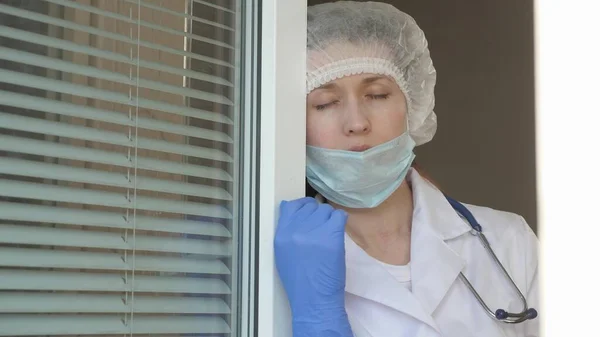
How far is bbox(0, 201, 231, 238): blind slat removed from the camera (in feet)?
3.14

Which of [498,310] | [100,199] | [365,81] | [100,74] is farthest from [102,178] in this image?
[498,310]

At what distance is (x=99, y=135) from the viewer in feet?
3.40

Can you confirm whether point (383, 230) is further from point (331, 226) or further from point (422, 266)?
point (331, 226)

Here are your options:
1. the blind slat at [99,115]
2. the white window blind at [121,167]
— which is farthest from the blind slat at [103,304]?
the blind slat at [99,115]

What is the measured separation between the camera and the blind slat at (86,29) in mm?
982

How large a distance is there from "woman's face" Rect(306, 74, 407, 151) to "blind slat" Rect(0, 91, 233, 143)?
24 centimetres

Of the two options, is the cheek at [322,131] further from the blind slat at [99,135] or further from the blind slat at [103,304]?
the blind slat at [103,304]

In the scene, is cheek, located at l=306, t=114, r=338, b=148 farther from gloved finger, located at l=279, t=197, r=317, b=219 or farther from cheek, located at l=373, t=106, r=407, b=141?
gloved finger, located at l=279, t=197, r=317, b=219

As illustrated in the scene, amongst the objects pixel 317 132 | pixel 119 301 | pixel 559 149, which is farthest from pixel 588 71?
pixel 119 301

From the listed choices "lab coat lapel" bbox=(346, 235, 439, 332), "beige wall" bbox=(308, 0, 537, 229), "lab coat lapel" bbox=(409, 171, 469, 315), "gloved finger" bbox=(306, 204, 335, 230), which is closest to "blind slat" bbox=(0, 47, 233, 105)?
"gloved finger" bbox=(306, 204, 335, 230)

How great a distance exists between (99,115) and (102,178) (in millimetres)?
84

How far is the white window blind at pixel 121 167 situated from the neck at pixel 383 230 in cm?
43

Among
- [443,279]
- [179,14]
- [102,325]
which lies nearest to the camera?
[102,325]

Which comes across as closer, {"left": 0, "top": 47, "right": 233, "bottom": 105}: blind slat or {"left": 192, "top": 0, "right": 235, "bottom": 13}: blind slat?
{"left": 0, "top": 47, "right": 233, "bottom": 105}: blind slat
